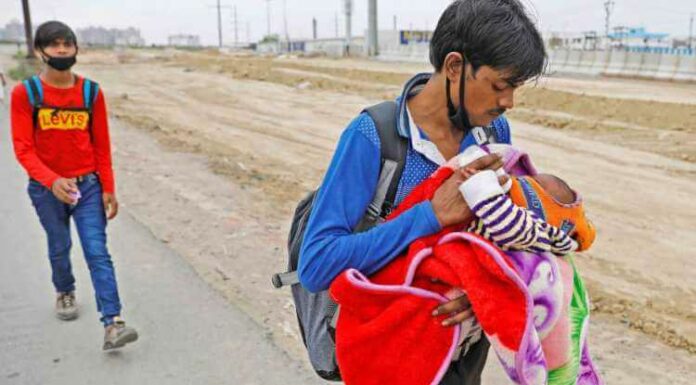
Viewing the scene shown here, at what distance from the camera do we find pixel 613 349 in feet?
15.4

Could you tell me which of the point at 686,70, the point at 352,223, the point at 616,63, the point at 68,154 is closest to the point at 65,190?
the point at 68,154

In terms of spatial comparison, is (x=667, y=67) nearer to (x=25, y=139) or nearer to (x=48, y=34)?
(x=48, y=34)

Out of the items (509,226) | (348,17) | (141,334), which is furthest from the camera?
(348,17)

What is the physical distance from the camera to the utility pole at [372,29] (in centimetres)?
5640

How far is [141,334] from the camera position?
16.0 feet

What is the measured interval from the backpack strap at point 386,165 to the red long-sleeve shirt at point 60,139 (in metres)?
3.09

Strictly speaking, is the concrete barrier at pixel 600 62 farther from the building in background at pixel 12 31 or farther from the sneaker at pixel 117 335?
the building in background at pixel 12 31

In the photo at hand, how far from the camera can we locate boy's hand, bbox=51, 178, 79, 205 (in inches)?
175

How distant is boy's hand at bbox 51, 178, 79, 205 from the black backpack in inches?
105

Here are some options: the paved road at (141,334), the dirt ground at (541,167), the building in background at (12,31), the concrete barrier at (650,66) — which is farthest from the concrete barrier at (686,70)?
the building in background at (12,31)

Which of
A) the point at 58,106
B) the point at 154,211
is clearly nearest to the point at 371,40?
the point at 154,211

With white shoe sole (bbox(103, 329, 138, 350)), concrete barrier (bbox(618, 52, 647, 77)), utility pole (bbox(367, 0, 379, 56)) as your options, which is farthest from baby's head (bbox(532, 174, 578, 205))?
utility pole (bbox(367, 0, 379, 56))

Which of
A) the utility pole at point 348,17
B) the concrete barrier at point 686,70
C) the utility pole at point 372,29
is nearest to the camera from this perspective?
the concrete barrier at point 686,70

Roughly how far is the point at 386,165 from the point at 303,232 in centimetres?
41
